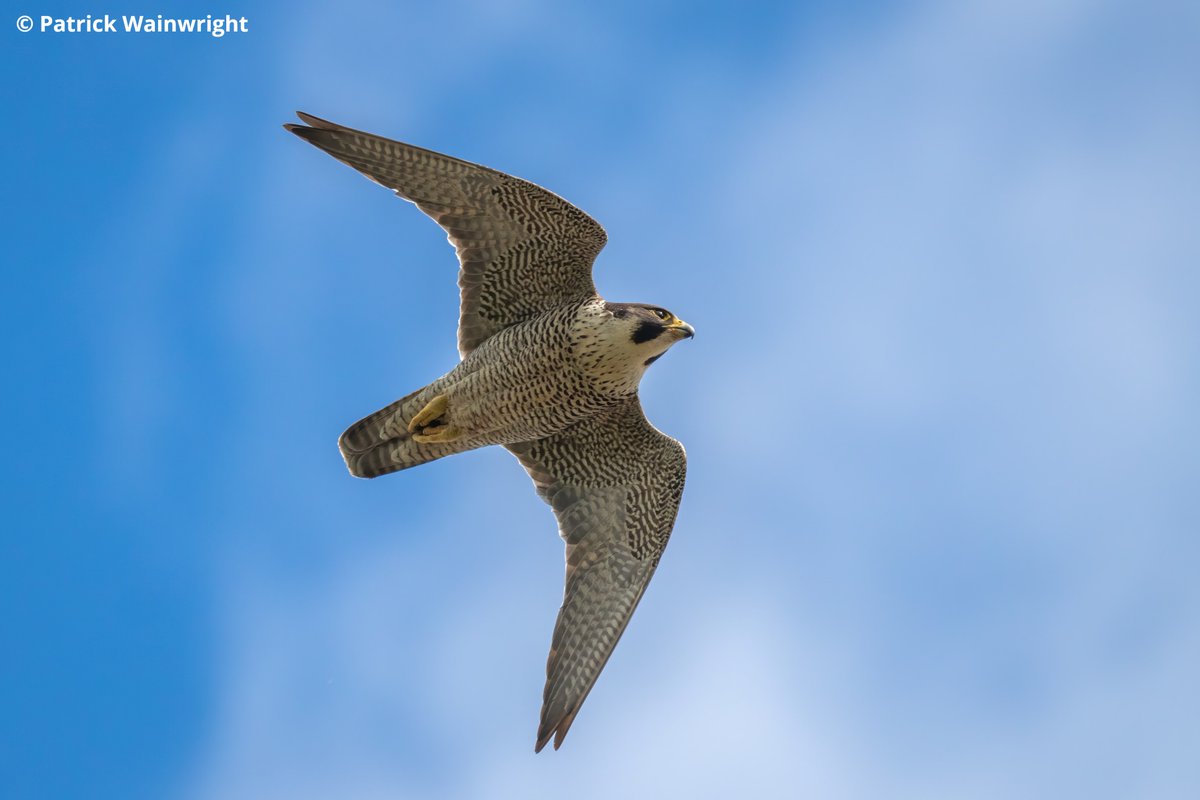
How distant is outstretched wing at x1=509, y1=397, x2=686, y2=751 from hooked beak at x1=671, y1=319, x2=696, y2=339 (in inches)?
51.2

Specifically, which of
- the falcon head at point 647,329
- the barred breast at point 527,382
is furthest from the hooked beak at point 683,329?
the barred breast at point 527,382

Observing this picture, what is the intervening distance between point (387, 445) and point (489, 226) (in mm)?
2365

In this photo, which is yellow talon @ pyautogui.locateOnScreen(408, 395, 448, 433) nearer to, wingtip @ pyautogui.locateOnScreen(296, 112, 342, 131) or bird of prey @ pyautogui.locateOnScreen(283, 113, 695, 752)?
bird of prey @ pyautogui.locateOnScreen(283, 113, 695, 752)

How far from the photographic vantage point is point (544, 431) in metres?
13.0

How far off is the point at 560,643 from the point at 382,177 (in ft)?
15.7

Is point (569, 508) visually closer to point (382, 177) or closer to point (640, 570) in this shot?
point (640, 570)

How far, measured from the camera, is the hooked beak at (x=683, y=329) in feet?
39.1

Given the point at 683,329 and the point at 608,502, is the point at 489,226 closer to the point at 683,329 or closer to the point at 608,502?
the point at 683,329

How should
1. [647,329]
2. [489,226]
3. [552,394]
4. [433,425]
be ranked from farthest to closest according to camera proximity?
[433,425] → [489,226] → [552,394] → [647,329]

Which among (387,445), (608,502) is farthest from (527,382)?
(608,502)

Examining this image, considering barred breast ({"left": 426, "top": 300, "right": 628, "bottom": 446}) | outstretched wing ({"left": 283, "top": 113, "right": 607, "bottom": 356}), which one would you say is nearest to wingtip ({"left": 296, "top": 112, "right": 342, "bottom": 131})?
outstretched wing ({"left": 283, "top": 113, "right": 607, "bottom": 356})

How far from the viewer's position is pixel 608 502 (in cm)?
1364

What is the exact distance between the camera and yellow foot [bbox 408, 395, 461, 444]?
12586 millimetres

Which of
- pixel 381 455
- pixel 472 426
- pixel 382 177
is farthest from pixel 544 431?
pixel 382 177
